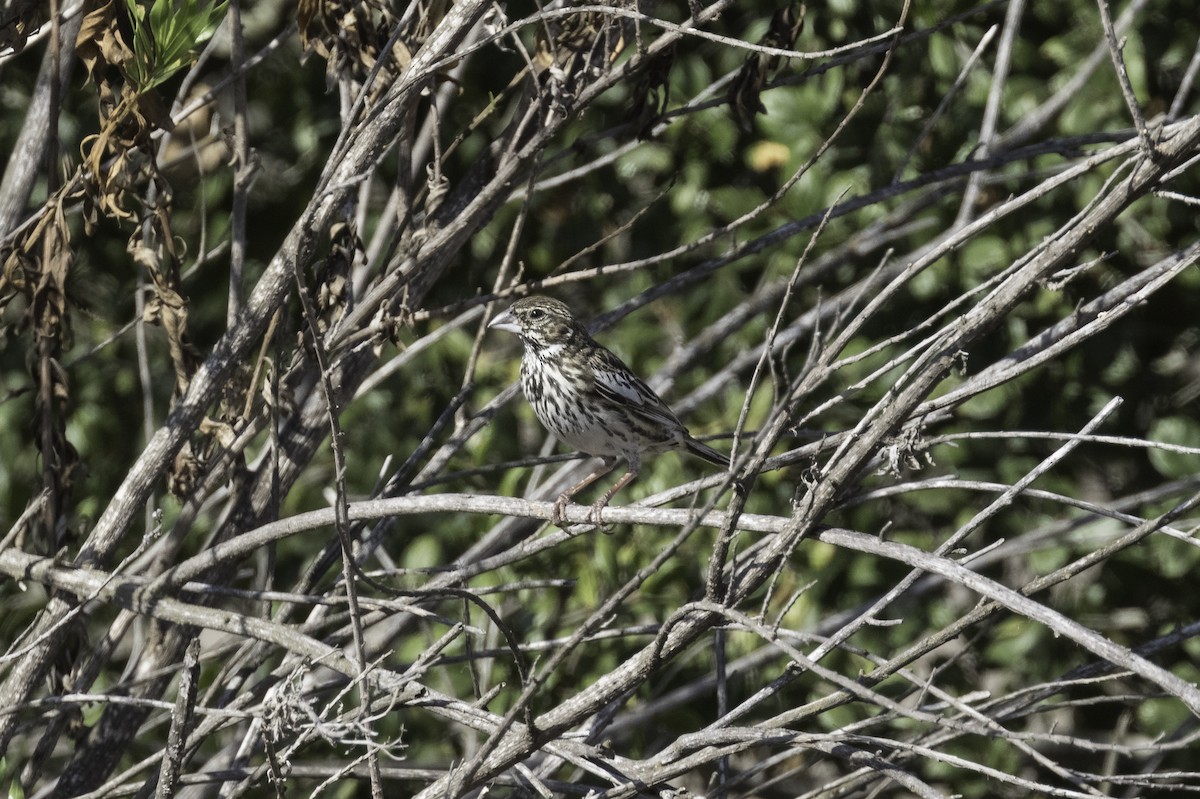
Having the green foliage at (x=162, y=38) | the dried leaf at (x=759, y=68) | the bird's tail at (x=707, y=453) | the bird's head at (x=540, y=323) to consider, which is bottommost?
the bird's tail at (x=707, y=453)

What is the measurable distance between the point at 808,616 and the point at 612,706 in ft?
6.95

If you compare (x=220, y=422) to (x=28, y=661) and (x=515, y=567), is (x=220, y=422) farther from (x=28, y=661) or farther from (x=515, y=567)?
(x=515, y=567)

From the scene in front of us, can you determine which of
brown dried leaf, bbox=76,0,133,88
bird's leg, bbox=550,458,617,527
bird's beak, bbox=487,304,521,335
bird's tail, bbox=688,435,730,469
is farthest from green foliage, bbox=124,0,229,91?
bird's tail, bbox=688,435,730,469

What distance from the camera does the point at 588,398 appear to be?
5.05 meters

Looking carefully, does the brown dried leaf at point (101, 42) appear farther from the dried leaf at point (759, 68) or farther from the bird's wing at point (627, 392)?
the bird's wing at point (627, 392)

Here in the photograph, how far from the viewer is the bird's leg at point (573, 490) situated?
11.0 ft

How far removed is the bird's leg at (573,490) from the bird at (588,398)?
12 millimetres

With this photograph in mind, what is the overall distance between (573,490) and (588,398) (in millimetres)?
512

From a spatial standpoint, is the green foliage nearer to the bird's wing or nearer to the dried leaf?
the dried leaf

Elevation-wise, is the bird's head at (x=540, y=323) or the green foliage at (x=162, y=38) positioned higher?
the green foliage at (x=162, y=38)

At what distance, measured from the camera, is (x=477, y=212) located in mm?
3748

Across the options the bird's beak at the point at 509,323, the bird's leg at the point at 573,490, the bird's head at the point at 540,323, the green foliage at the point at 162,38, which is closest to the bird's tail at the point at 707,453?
the bird's leg at the point at 573,490

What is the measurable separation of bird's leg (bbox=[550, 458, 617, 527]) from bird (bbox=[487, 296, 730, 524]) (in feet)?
0.04

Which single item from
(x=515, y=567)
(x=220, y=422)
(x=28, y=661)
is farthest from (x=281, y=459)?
(x=515, y=567)
